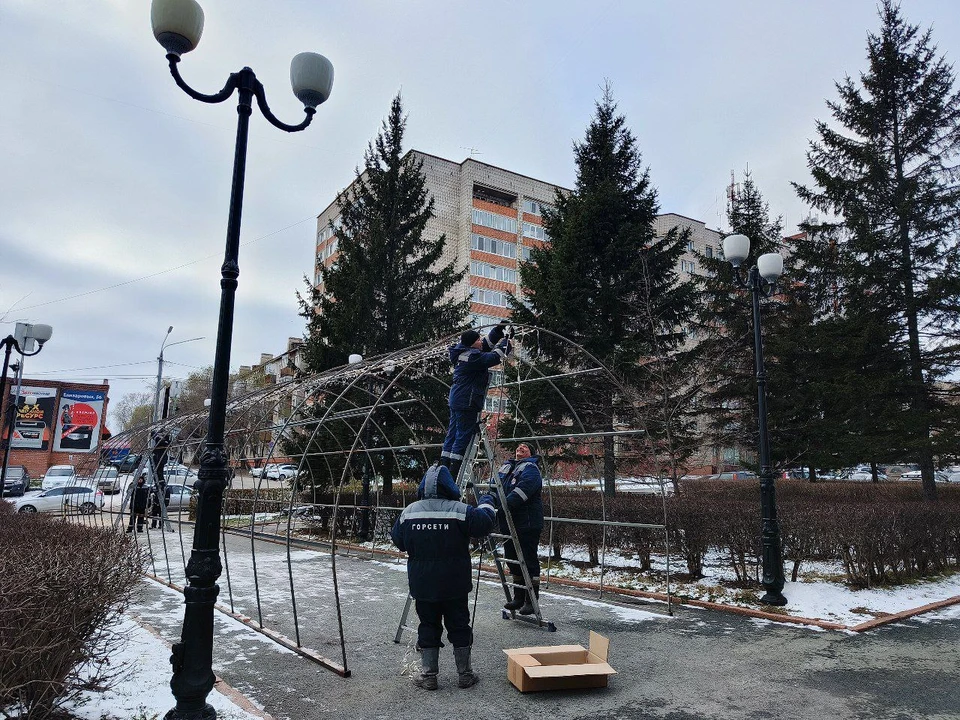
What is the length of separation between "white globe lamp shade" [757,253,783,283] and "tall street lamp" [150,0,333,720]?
266 inches

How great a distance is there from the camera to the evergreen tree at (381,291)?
1828 centimetres

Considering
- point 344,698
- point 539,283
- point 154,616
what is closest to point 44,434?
point 539,283

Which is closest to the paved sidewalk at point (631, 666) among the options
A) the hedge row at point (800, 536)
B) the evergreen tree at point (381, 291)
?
the hedge row at point (800, 536)

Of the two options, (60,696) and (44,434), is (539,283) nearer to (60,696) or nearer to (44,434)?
(60,696)

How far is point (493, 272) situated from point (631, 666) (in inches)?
1847

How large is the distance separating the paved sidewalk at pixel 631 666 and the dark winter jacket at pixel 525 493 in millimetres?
1236

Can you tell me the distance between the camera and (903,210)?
16562 millimetres

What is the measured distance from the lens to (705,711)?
15.5 ft

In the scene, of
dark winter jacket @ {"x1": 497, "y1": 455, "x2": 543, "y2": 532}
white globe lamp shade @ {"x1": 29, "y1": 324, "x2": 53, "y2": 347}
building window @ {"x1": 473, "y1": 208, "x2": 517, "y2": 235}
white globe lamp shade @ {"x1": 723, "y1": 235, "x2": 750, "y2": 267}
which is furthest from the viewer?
building window @ {"x1": 473, "y1": 208, "x2": 517, "y2": 235}

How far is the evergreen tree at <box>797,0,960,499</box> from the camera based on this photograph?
16.1m

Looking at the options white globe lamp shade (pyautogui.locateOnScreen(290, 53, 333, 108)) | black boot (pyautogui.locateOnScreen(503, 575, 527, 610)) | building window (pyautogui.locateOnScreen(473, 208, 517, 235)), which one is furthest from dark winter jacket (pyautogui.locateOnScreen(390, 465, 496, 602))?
building window (pyautogui.locateOnScreen(473, 208, 517, 235))

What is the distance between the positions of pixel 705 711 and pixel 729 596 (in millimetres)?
4380

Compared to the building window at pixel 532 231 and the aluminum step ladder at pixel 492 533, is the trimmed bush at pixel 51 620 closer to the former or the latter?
the aluminum step ladder at pixel 492 533

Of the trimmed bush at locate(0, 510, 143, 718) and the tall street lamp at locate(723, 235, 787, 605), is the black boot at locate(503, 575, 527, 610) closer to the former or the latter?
the tall street lamp at locate(723, 235, 787, 605)
